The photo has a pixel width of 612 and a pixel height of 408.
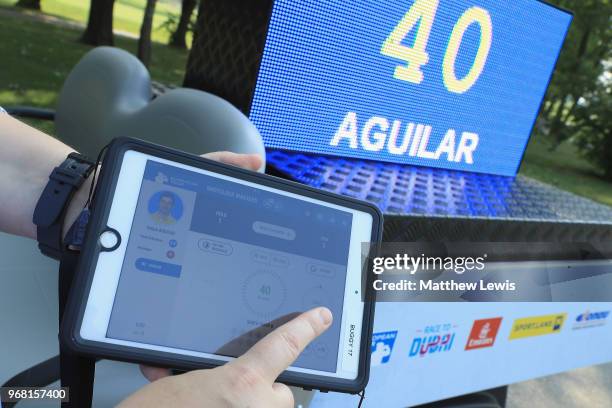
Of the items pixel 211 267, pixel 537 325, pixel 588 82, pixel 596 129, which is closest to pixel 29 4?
pixel 596 129

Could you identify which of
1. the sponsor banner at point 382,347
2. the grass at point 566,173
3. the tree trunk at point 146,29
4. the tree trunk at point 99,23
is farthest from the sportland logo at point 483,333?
the tree trunk at point 99,23

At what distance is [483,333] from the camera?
1414 mm

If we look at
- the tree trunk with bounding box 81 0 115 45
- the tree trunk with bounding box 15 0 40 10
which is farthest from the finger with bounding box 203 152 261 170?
the tree trunk with bounding box 15 0 40 10

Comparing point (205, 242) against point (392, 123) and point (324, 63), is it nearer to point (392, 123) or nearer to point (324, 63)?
point (324, 63)

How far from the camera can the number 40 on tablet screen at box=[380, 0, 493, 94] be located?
1.40 meters

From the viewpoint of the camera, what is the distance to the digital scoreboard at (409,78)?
127 cm

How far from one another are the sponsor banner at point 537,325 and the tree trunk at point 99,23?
7.23 metres

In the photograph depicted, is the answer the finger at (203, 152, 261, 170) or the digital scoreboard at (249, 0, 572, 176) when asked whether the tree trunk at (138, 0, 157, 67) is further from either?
the finger at (203, 152, 261, 170)

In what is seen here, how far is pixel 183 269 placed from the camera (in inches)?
26.9

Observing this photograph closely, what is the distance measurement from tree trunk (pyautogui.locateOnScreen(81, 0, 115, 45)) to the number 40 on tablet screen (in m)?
6.83

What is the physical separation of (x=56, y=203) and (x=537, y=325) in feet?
4.42

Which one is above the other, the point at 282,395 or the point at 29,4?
the point at 282,395

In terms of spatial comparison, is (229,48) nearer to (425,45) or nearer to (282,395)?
(425,45)

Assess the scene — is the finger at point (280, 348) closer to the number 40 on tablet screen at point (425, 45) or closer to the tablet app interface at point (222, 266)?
the tablet app interface at point (222, 266)
